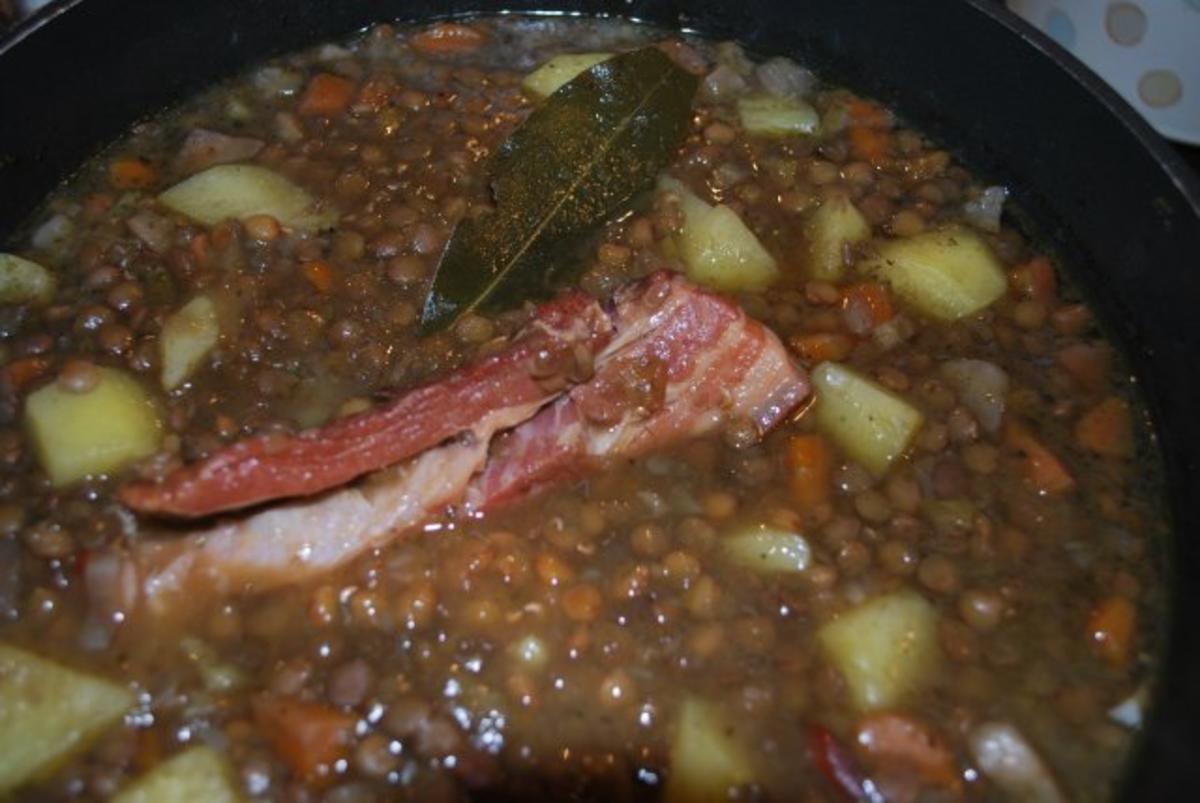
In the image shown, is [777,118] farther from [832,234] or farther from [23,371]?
[23,371]

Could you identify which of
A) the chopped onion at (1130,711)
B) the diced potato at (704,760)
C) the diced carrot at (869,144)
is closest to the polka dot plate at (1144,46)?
the diced carrot at (869,144)

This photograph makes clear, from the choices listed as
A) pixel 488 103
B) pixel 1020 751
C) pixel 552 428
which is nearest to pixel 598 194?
pixel 488 103

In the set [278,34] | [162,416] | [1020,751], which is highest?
[278,34]

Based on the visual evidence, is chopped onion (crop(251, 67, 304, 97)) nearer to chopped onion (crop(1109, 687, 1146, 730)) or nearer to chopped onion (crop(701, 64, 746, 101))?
chopped onion (crop(701, 64, 746, 101))

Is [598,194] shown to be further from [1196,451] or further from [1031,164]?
[1196,451]

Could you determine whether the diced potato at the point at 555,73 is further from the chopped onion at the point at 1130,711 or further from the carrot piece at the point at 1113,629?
the chopped onion at the point at 1130,711

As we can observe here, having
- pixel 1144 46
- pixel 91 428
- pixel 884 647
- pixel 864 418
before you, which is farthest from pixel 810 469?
pixel 1144 46
